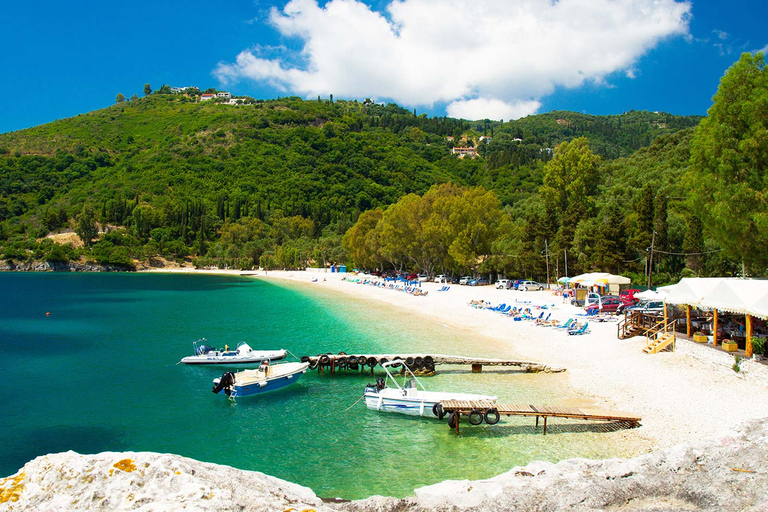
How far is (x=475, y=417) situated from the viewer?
1537 centimetres

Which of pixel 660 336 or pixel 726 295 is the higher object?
pixel 726 295

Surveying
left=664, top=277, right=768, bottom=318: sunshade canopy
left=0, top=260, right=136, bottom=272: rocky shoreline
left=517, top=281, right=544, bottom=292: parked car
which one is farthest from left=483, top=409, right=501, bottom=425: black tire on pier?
left=0, top=260, right=136, bottom=272: rocky shoreline

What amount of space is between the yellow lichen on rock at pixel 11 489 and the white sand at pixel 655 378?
557 inches

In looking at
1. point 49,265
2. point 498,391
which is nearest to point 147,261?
point 49,265

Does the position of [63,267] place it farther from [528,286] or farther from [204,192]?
[528,286]

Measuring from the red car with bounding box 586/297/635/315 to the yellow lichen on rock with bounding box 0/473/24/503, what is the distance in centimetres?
3378

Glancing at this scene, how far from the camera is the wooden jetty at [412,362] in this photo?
22328 millimetres

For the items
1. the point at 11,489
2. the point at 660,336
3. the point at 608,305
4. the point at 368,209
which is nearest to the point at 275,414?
the point at 11,489

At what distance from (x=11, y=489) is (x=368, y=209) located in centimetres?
15770

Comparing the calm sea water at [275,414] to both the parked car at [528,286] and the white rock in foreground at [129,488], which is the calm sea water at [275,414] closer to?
the white rock in foreground at [129,488]

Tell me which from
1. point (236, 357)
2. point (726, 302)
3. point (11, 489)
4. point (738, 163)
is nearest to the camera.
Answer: point (11, 489)

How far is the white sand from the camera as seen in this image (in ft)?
44.9

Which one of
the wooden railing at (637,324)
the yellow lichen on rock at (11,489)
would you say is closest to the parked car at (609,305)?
the wooden railing at (637,324)

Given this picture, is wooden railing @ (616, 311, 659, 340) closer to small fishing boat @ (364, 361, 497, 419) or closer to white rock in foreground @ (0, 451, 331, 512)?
small fishing boat @ (364, 361, 497, 419)
